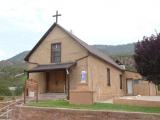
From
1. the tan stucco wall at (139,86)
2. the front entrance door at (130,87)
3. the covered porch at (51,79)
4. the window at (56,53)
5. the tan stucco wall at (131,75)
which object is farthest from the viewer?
the front entrance door at (130,87)

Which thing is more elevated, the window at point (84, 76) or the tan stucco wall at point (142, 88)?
the window at point (84, 76)

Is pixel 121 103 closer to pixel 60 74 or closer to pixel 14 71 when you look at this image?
pixel 60 74

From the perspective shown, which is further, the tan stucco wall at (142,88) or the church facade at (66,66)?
the tan stucco wall at (142,88)

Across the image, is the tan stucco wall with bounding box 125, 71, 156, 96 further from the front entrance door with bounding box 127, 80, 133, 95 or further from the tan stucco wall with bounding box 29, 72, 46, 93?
the tan stucco wall with bounding box 29, 72, 46, 93

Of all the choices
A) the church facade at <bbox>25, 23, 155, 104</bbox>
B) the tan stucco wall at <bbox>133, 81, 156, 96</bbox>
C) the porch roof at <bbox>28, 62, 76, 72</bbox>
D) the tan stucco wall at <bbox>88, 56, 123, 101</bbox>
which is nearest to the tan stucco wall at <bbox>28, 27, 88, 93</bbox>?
the church facade at <bbox>25, 23, 155, 104</bbox>

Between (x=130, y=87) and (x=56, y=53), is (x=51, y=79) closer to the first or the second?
(x=56, y=53)

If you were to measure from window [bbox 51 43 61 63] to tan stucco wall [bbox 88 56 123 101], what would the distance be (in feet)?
10.4

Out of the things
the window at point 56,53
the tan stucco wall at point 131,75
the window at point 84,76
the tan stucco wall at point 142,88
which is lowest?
the tan stucco wall at point 142,88

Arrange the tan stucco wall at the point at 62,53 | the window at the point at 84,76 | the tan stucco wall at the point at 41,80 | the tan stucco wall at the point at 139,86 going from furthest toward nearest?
the tan stucco wall at the point at 139,86 → the tan stucco wall at the point at 41,80 → the tan stucco wall at the point at 62,53 → the window at the point at 84,76

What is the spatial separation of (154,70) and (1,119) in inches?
407

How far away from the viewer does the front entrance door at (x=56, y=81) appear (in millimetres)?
27931

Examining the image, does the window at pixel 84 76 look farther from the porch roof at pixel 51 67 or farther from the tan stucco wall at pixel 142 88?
the tan stucco wall at pixel 142 88

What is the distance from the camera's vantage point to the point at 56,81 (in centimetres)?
2831

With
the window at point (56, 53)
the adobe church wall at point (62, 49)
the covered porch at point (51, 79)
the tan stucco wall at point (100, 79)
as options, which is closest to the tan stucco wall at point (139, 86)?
the tan stucco wall at point (100, 79)
